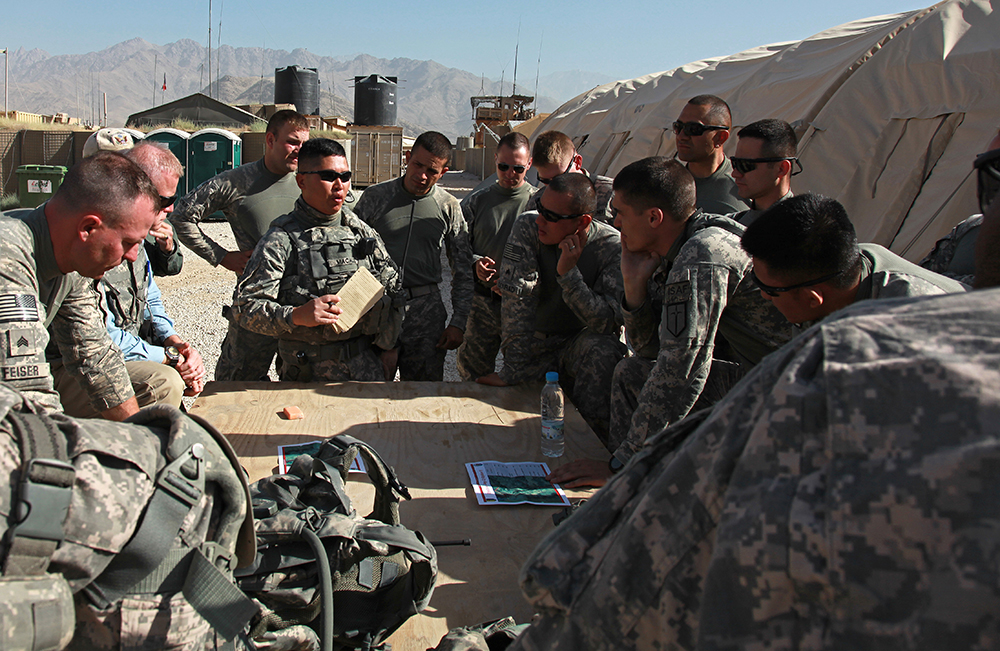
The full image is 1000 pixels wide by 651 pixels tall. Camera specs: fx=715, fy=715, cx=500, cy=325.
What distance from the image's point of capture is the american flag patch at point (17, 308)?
2127 mm

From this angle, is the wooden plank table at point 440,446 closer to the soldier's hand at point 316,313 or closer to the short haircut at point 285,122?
the soldier's hand at point 316,313

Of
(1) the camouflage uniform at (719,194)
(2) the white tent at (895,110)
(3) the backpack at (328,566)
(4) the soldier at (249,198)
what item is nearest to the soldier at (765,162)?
(1) the camouflage uniform at (719,194)

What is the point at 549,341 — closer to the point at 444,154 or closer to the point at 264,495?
the point at 444,154

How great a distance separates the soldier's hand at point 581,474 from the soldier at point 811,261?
827mm

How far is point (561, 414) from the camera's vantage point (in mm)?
2885

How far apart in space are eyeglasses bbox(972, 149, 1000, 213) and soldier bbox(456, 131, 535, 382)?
2.43m

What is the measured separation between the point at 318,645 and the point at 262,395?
1968 mm

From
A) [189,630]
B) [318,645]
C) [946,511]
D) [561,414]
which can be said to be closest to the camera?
[946,511]

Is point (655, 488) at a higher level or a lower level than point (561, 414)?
higher

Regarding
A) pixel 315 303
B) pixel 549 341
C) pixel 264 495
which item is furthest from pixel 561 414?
pixel 264 495

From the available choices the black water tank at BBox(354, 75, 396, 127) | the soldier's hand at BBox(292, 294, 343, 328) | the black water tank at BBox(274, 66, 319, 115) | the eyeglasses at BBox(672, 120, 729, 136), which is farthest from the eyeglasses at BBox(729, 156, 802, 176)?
the black water tank at BBox(274, 66, 319, 115)

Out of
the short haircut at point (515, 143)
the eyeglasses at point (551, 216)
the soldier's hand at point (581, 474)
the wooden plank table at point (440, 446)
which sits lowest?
the wooden plank table at point (440, 446)

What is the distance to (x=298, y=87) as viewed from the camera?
79.6 feet

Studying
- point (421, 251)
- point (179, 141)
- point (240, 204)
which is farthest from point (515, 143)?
point (179, 141)
